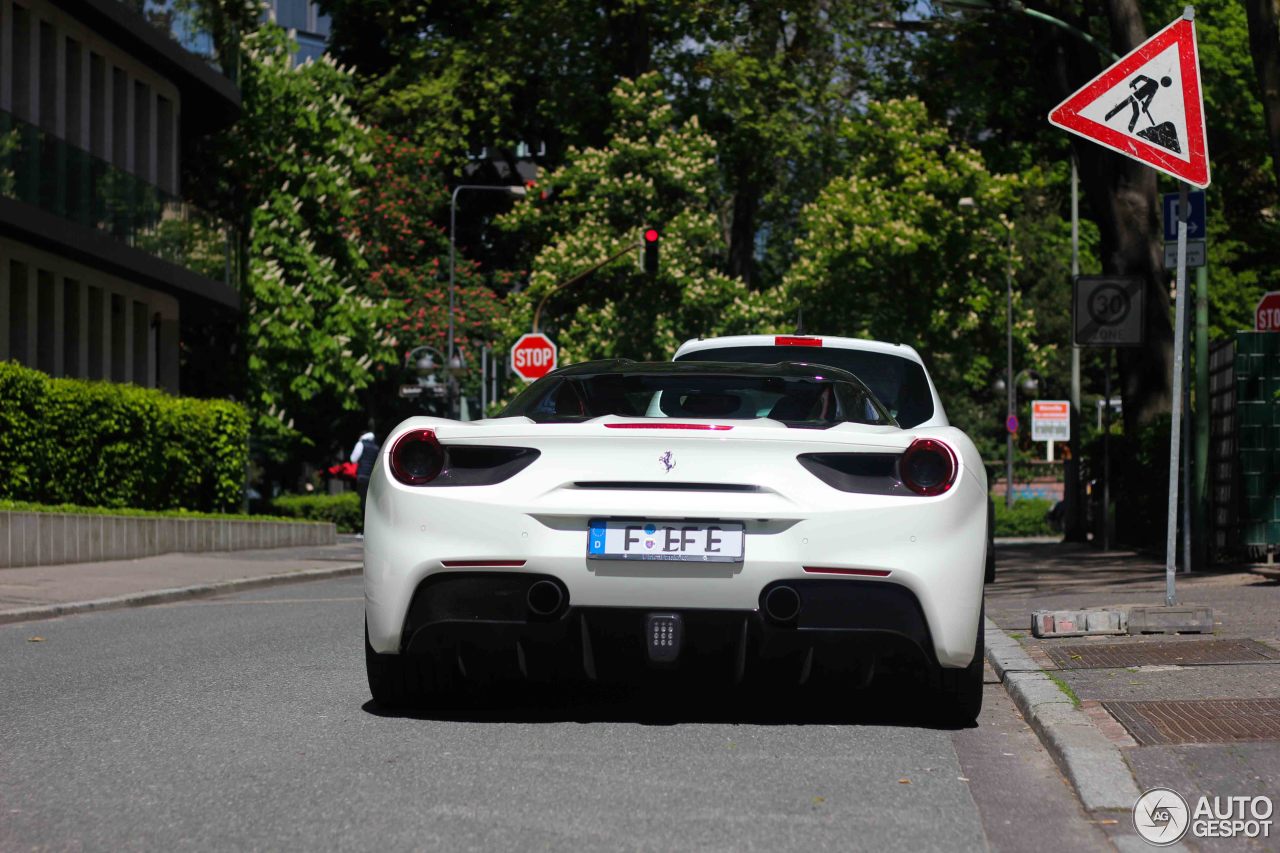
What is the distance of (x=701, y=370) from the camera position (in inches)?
294

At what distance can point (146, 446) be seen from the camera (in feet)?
80.6

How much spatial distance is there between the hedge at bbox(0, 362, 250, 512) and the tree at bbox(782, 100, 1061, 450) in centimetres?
2108

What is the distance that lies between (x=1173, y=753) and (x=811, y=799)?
1.25 metres

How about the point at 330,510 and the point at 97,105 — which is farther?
the point at 330,510

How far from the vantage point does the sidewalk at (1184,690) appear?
5.49 metres

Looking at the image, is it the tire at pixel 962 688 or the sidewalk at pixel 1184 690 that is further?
the tire at pixel 962 688

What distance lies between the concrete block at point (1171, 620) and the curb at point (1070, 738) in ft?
3.76

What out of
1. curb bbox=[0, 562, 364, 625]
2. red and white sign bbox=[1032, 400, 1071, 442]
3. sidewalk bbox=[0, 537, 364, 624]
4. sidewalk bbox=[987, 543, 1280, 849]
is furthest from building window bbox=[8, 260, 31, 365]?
red and white sign bbox=[1032, 400, 1071, 442]

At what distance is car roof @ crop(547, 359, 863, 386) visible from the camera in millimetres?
7441

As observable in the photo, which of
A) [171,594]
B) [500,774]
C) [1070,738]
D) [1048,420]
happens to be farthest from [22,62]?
[1048,420]

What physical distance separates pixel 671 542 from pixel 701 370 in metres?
1.22

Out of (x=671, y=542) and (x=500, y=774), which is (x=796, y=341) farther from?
(x=500, y=774)

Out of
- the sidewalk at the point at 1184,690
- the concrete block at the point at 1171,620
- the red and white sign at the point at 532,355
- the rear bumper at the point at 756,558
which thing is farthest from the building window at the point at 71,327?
the rear bumper at the point at 756,558

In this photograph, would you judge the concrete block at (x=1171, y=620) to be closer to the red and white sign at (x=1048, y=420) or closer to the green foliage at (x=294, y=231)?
the green foliage at (x=294, y=231)
